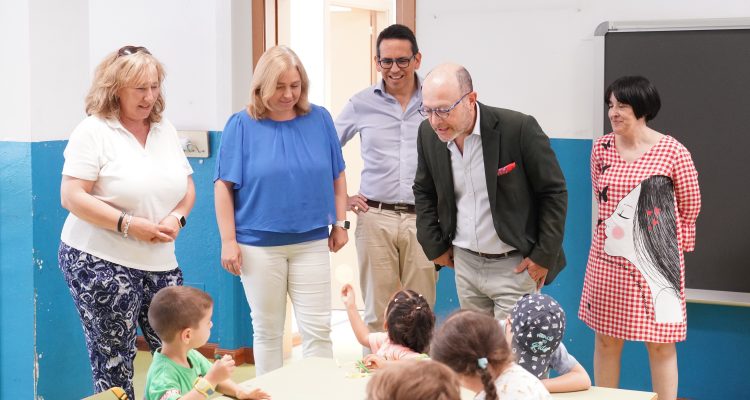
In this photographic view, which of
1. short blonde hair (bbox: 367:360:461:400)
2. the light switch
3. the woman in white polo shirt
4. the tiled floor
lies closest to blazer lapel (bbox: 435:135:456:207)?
the woman in white polo shirt

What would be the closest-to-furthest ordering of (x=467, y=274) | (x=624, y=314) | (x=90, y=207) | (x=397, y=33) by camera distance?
(x=90, y=207) < (x=467, y=274) < (x=624, y=314) < (x=397, y=33)

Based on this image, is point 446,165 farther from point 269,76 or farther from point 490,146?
point 269,76

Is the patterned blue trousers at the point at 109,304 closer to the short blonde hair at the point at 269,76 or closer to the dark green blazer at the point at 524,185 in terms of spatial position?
the short blonde hair at the point at 269,76

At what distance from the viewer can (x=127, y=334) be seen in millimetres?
3268

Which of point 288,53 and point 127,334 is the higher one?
point 288,53

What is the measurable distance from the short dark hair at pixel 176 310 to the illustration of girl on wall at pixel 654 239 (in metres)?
1.72

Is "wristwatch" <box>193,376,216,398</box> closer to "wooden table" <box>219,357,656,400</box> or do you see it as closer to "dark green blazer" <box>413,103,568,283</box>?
"wooden table" <box>219,357,656,400</box>

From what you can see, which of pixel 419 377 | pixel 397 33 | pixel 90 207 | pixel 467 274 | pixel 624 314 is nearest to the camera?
pixel 419 377

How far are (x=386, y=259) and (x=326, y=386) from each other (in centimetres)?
147

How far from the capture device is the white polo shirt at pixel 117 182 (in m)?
3.19

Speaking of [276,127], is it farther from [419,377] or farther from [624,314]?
[419,377]

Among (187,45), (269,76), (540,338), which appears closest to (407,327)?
(540,338)

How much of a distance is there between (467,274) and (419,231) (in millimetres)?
246

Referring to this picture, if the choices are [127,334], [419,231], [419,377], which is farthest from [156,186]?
[419,377]
